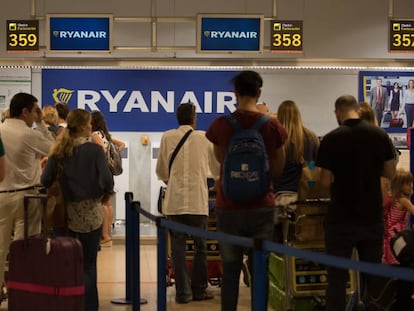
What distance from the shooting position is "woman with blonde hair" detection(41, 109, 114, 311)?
5.25 meters

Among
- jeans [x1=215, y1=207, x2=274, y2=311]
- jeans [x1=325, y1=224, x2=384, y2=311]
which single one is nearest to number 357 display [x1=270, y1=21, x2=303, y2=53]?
jeans [x1=325, y1=224, x2=384, y2=311]

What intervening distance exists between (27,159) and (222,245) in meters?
1.76

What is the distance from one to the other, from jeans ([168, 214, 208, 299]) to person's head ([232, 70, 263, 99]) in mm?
2011

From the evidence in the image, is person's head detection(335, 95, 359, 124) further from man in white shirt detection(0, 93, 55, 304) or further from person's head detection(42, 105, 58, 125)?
person's head detection(42, 105, 58, 125)

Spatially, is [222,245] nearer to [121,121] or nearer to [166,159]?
[166,159]

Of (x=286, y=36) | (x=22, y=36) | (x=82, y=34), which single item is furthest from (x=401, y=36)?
(x=22, y=36)

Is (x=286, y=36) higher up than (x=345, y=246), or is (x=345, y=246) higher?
(x=286, y=36)

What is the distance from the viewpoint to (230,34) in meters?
10.8

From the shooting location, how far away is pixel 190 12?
12.6 metres

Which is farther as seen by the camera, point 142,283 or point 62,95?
point 62,95

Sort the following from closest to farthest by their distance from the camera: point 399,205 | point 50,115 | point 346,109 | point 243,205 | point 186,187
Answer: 1. point 243,205
2. point 346,109
3. point 186,187
4. point 399,205
5. point 50,115

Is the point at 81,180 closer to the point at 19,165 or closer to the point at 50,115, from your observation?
the point at 19,165

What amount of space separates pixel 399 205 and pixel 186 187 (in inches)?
77.8

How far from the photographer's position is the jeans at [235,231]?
4.41 meters
